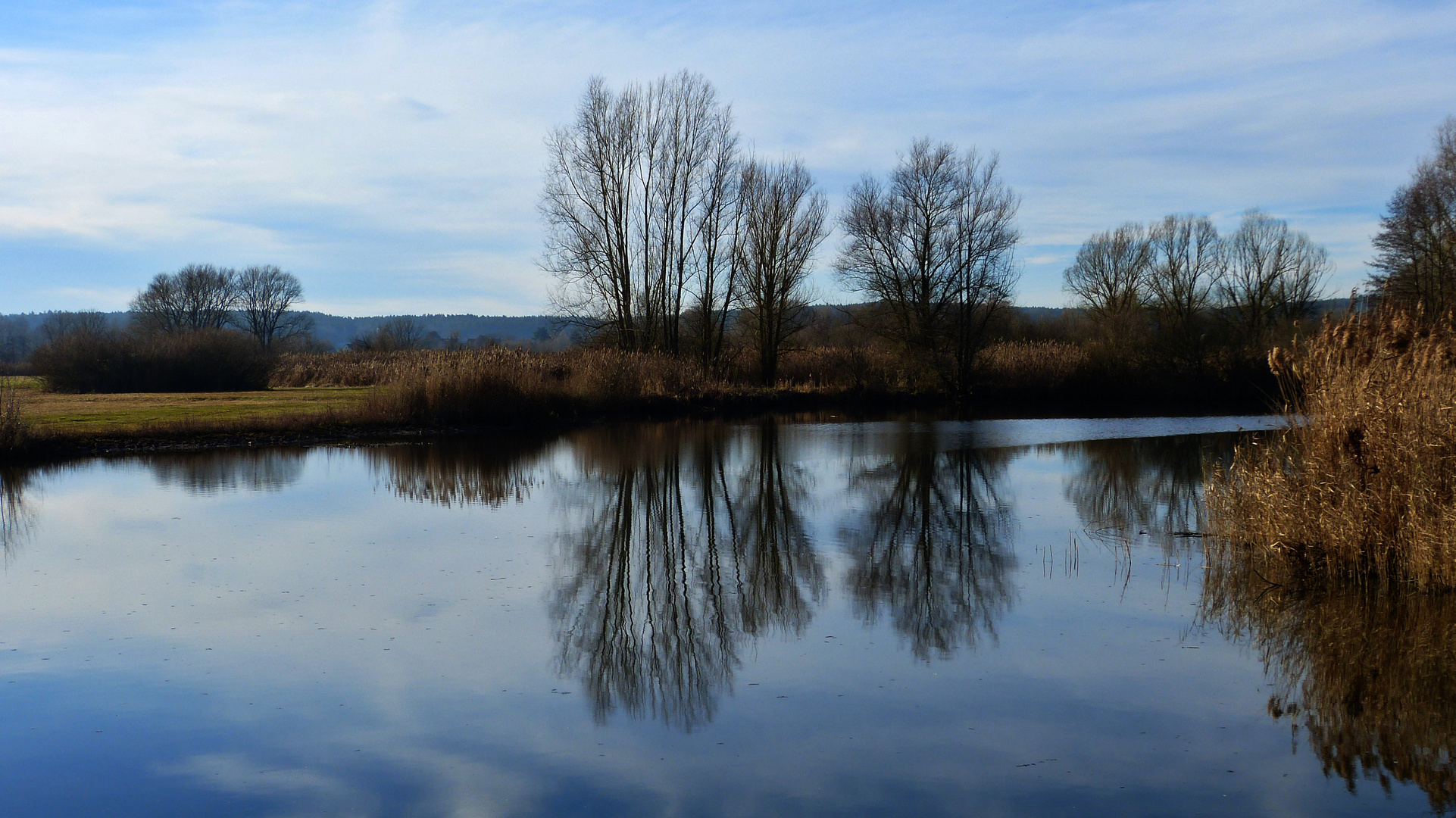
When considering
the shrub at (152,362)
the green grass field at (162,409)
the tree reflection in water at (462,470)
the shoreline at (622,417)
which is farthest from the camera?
the shrub at (152,362)

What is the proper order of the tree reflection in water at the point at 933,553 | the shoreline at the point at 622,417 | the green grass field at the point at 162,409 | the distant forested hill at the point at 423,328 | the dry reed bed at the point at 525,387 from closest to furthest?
the tree reflection in water at the point at 933,553, the shoreline at the point at 622,417, the green grass field at the point at 162,409, the dry reed bed at the point at 525,387, the distant forested hill at the point at 423,328

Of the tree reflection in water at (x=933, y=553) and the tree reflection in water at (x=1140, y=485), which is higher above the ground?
the tree reflection in water at (x=1140, y=485)

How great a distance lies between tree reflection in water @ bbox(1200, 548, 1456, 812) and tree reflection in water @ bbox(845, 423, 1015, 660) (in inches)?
59.2

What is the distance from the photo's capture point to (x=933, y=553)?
853cm

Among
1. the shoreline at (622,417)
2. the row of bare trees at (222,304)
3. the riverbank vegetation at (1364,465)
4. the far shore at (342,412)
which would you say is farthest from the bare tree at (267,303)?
the riverbank vegetation at (1364,465)

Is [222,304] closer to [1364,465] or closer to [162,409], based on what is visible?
[162,409]

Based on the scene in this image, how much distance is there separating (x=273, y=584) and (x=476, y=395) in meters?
14.7

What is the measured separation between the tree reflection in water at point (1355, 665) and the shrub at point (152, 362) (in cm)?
3411

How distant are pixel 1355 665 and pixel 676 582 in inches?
171

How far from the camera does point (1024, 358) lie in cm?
3328

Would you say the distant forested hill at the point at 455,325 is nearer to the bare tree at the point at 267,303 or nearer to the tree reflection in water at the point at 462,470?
the bare tree at the point at 267,303

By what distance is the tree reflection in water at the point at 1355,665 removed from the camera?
165 inches

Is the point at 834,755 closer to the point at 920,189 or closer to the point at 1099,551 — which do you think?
the point at 1099,551

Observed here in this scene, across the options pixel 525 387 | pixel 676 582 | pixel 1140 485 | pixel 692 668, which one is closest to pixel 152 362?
pixel 525 387
